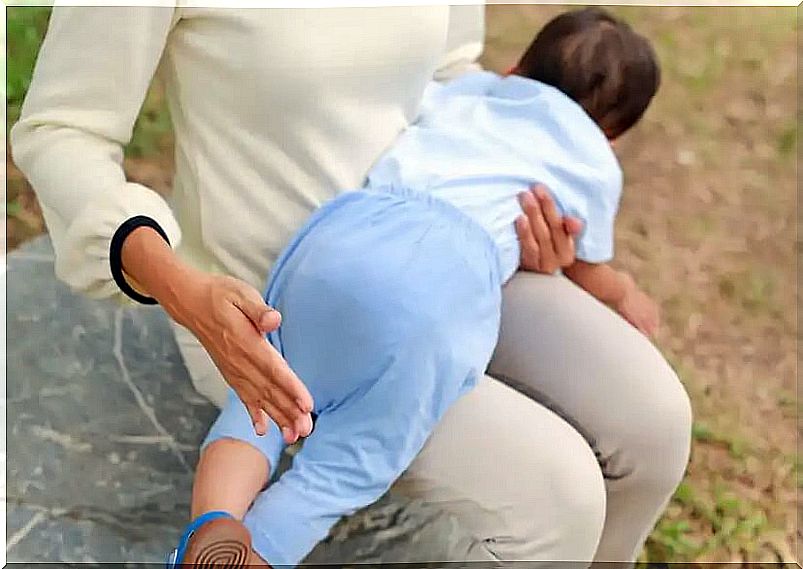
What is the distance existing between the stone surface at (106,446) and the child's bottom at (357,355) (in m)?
0.19

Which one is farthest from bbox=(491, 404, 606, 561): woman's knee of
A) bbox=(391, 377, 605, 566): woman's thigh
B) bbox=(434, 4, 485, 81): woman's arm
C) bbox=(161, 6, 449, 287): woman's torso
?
bbox=(434, 4, 485, 81): woman's arm

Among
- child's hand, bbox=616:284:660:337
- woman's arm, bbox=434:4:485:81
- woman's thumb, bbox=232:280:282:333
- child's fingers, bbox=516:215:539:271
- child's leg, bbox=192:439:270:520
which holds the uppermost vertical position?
woman's thumb, bbox=232:280:282:333

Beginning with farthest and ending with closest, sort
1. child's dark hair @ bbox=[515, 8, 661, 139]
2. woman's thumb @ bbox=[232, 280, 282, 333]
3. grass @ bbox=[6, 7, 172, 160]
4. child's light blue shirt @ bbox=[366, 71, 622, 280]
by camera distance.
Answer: grass @ bbox=[6, 7, 172, 160], child's dark hair @ bbox=[515, 8, 661, 139], child's light blue shirt @ bbox=[366, 71, 622, 280], woman's thumb @ bbox=[232, 280, 282, 333]

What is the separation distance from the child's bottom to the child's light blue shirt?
62 millimetres

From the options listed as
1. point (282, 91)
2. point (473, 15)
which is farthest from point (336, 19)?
point (473, 15)

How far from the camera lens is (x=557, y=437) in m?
0.82

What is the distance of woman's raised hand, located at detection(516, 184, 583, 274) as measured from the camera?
2.86 ft

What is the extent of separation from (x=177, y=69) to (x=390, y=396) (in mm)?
265

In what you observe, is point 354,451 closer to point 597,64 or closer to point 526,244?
point 526,244

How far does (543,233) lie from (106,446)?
423mm

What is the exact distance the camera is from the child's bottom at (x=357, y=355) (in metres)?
0.75

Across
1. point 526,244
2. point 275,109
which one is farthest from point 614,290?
point 275,109

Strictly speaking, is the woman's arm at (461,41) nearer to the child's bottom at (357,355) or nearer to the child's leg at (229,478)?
the child's bottom at (357,355)

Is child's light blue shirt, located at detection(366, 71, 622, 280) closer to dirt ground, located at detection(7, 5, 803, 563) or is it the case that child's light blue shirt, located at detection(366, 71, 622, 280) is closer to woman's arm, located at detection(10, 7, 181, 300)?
woman's arm, located at detection(10, 7, 181, 300)
